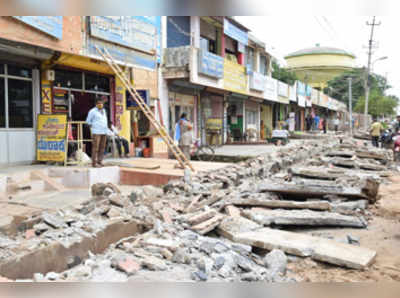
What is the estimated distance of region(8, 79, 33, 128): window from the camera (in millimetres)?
8703

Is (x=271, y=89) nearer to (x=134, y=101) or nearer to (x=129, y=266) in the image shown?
(x=134, y=101)

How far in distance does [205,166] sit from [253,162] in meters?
1.96

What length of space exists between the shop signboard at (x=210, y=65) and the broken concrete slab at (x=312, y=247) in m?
11.1

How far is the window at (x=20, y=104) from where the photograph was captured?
870 centimetres

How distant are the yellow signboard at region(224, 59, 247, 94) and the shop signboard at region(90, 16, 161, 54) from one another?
5.59m

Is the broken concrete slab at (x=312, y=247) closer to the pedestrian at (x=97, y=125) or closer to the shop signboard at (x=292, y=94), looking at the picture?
the pedestrian at (x=97, y=125)

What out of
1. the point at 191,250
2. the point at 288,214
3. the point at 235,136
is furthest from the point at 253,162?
the point at 235,136

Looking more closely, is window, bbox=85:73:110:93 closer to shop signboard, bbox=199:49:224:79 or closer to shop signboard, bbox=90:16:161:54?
shop signboard, bbox=90:16:161:54

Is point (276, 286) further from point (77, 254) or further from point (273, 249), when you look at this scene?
point (77, 254)

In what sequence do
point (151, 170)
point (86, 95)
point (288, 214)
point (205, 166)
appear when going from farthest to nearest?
point (86, 95), point (205, 166), point (151, 170), point (288, 214)

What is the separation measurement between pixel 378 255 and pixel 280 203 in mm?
1990

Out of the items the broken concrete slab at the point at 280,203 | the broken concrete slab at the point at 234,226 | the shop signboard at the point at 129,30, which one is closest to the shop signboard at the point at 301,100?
the shop signboard at the point at 129,30

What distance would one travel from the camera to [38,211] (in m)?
5.38

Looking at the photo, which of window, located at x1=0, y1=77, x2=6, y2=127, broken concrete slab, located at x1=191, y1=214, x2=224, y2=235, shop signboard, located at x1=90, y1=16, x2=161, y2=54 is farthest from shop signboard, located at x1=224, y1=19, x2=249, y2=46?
broken concrete slab, located at x1=191, y1=214, x2=224, y2=235
